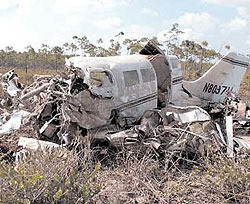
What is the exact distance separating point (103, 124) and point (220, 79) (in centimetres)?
707

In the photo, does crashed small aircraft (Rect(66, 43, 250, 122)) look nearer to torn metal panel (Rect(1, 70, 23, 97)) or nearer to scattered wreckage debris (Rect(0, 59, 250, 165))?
scattered wreckage debris (Rect(0, 59, 250, 165))

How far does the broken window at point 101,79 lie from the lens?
7750 mm

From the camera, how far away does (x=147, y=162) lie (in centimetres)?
613

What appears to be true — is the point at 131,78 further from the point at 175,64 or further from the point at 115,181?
the point at 115,181

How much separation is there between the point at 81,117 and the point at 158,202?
2970mm

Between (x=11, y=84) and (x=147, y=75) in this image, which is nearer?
(x=147, y=75)

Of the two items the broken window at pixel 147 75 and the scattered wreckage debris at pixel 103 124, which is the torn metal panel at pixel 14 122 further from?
the broken window at pixel 147 75

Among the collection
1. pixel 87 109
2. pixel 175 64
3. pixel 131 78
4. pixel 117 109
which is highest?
pixel 175 64

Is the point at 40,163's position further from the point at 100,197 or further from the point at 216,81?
the point at 216,81

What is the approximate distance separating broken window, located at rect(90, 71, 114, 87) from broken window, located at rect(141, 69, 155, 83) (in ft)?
5.06

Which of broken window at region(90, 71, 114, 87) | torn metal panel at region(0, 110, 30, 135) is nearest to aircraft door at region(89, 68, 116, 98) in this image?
broken window at region(90, 71, 114, 87)

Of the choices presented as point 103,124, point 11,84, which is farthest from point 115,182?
point 11,84

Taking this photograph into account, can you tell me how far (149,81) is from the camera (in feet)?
31.3

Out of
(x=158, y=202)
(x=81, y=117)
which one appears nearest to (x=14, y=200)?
(x=158, y=202)
